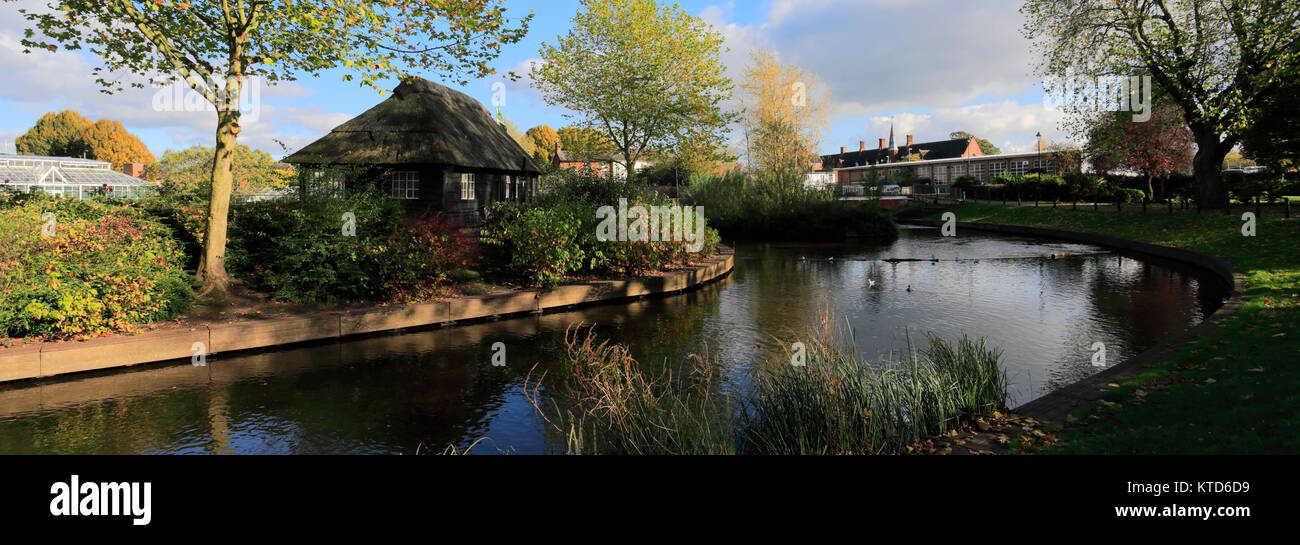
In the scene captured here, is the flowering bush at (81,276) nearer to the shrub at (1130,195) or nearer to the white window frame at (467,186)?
the white window frame at (467,186)

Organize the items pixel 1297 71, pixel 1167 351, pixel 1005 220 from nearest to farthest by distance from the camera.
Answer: pixel 1167 351 < pixel 1297 71 < pixel 1005 220

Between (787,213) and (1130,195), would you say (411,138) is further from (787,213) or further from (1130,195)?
(1130,195)

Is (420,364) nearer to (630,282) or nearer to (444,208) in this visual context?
(630,282)

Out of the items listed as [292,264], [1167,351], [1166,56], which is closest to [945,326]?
[1167,351]

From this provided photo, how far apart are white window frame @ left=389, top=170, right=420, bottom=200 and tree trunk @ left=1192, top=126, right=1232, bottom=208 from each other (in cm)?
3247

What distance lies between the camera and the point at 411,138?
25344 millimetres

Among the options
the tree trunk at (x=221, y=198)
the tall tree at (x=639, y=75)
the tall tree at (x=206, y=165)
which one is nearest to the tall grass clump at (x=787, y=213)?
the tall tree at (x=639, y=75)

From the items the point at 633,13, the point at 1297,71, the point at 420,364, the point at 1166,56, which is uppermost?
the point at 633,13

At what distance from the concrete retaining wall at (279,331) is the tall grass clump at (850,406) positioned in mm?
7819

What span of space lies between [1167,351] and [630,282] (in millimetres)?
10323

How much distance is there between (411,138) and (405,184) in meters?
1.71

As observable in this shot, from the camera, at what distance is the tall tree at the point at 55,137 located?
7844 cm

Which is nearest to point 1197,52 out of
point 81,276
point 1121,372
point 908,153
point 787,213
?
point 787,213
